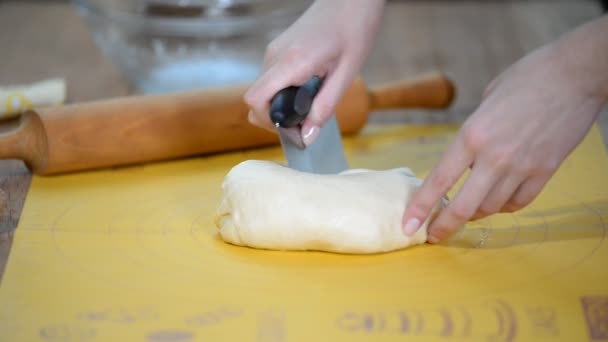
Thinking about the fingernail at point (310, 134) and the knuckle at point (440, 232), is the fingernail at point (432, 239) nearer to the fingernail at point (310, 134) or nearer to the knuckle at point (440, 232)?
the knuckle at point (440, 232)

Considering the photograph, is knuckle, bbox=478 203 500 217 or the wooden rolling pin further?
the wooden rolling pin

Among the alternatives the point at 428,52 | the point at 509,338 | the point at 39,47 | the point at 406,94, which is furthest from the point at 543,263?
the point at 39,47

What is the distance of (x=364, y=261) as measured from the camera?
1.81 metres

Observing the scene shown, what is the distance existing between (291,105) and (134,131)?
63cm

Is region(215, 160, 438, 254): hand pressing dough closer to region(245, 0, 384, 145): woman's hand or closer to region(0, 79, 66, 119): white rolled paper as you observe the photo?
region(245, 0, 384, 145): woman's hand

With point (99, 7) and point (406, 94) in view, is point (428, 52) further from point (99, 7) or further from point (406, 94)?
point (99, 7)

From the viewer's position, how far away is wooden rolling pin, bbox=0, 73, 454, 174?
2217 millimetres

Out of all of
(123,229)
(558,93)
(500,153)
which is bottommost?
(123,229)

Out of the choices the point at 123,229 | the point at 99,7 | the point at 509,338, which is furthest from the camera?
the point at 99,7

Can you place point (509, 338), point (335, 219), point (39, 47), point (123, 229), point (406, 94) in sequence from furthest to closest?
point (39, 47) → point (406, 94) → point (123, 229) → point (335, 219) → point (509, 338)

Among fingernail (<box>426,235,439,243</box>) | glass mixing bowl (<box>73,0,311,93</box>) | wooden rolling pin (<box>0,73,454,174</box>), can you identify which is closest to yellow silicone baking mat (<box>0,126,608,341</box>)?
fingernail (<box>426,235,439,243</box>)

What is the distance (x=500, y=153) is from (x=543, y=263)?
34cm

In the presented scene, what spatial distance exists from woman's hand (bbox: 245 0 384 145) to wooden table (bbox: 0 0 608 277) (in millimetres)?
706

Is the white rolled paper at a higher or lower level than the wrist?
lower
